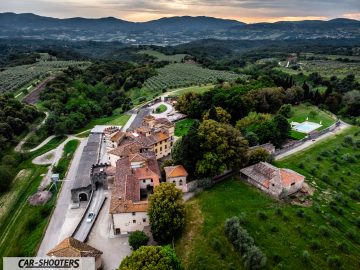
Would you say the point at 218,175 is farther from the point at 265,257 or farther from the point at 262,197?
the point at 265,257

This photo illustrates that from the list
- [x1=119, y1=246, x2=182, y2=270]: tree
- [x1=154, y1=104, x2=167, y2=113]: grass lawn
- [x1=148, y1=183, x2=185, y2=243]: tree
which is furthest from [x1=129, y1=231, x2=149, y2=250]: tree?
[x1=154, y1=104, x2=167, y2=113]: grass lawn

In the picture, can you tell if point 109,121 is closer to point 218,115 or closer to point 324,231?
point 218,115

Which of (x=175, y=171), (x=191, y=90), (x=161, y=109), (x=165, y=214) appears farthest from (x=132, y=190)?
(x=191, y=90)

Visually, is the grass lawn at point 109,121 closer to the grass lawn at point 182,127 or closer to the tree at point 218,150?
the grass lawn at point 182,127

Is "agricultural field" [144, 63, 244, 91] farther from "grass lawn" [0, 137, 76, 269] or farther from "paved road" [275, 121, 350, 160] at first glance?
"grass lawn" [0, 137, 76, 269]

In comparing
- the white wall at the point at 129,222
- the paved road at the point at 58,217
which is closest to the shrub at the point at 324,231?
the white wall at the point at 129,222

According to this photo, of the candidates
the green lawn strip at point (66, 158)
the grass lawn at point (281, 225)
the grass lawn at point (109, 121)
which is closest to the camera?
the grass lawn at point (281, 225)
